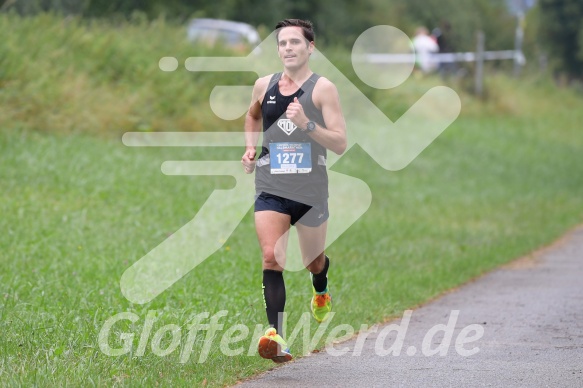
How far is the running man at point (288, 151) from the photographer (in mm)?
7332

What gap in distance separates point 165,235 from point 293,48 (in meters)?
5.14

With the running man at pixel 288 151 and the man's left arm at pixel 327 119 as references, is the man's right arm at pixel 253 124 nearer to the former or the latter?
the running man at pixel 288 151

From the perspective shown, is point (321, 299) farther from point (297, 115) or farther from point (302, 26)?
point (302, 26)

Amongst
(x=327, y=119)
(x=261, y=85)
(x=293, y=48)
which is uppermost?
(x=293, y=48)

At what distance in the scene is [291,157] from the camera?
7445 millimetres

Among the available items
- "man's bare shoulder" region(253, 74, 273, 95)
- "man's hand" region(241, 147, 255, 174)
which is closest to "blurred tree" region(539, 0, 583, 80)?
"man's bare shoulder" region(253, 74, 273, 95)

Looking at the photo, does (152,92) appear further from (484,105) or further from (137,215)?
(484,105)

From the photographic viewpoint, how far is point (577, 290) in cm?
1152

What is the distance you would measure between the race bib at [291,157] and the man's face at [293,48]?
0.54 meters

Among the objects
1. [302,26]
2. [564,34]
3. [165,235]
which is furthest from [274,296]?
[564,34]

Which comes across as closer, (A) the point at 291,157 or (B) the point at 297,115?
(B) the point at 297,115

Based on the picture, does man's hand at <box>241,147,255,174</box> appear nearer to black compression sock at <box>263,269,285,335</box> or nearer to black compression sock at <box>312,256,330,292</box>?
black compression sock at <box>263,269,285,335</box>

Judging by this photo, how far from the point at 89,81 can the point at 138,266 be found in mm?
7871

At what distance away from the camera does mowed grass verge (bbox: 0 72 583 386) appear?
23.7ft
